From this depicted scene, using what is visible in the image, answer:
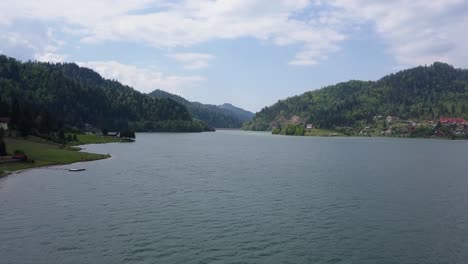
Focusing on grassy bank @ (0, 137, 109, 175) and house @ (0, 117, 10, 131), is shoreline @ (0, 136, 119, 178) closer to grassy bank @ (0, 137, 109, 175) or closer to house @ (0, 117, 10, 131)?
grassy bank @ (0, 137, 109, 175)

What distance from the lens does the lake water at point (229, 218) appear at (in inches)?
1484

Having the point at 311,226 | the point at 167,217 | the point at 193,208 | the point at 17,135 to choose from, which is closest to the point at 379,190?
the point at 311,226

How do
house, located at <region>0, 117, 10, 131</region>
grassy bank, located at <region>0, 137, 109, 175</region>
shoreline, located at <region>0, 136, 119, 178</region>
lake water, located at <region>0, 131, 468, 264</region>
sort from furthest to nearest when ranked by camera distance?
house, located at <region>0, 117, 10, 131</region>, grassy bank, located at <region>0, 137, 109, 175</region>, shoreline, located at <region>0, 136, 119, 178</region>, lake water, located at <region>0, 131, 468, 264</region>

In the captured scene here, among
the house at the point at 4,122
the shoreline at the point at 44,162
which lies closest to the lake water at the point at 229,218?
the shoreline at the point at 44,162

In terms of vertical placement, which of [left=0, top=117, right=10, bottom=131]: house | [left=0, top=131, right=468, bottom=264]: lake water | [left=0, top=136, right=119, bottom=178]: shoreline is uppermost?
[left=0, top=117, right=10, bottom=131]: house

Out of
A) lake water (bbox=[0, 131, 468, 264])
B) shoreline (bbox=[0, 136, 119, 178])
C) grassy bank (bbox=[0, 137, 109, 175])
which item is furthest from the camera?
grassy bank (bbox=[0, 137, 109, 175])

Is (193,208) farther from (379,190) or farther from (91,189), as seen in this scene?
(379,190)

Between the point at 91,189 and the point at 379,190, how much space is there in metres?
47.2

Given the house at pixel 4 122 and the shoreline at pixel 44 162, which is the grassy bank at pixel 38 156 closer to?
the shoreline at pixel 44 162

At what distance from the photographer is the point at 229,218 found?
50.0 metres

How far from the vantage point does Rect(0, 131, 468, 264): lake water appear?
3769 centimetres

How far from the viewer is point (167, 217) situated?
5000cm

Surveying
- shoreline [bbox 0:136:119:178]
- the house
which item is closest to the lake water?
shoreline [bbox 0:136:119:178]

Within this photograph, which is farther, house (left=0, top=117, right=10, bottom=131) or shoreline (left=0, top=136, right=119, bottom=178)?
house (left=0, top=117, right=10, bottom=131)
